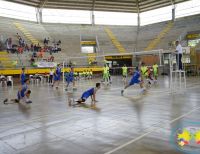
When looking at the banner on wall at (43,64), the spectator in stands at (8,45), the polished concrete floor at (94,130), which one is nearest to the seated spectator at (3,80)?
the banner on wall at (43,64)

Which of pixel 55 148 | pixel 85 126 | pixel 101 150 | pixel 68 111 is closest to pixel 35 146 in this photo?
pixel 55 148

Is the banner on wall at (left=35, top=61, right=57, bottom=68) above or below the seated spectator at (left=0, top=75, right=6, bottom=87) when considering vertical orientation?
above

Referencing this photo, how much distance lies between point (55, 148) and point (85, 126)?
205 centimetres

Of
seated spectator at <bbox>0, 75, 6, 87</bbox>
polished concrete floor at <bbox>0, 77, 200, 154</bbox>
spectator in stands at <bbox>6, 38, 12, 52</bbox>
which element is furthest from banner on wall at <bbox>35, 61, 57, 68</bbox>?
polished concrete floor at <bbox>0, 77, 200, 154</bbox>

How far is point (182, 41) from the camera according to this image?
144 feet

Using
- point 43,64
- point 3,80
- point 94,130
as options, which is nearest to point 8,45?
point 43,64

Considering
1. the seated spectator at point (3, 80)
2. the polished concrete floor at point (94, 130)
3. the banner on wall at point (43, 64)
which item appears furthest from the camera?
the banner on wall at point (43, 64)

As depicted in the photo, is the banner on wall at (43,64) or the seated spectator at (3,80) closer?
the seated spectator at (3,80)

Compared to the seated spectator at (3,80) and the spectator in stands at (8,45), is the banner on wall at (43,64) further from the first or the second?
the seated spectator at (3,80)

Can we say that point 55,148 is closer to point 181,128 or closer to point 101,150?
point 101,150

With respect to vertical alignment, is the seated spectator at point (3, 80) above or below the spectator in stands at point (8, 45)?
below

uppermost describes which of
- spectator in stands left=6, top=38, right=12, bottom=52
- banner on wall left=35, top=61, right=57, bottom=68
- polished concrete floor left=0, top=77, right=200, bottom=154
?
spectator in stands left=6, top=38, right=12, bottom=52

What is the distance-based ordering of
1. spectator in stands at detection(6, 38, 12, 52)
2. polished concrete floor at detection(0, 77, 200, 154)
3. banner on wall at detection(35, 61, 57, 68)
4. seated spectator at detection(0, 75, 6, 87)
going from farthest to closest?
spectator in stands at detection(6, 38, 12, 52)
banner on wall at detection(35, 61, 57, 68)
seated spectator at detection(0, 75, 6, 87)
polished concrete floor at detection(0, 77, 200, 154)

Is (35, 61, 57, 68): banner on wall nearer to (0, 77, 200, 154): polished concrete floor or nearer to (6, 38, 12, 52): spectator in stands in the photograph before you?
(6, 38, 12, 52): spectator in stands
